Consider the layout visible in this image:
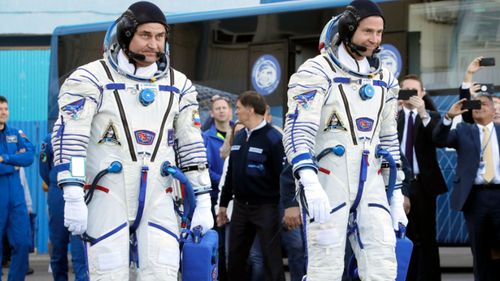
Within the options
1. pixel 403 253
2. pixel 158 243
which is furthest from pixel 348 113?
pixel 158 243

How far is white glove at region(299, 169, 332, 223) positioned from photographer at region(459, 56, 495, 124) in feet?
14.0

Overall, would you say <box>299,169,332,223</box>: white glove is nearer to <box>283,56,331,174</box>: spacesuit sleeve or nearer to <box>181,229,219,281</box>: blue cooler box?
<box>283,56,331,174</box>: spacesuit sleeve

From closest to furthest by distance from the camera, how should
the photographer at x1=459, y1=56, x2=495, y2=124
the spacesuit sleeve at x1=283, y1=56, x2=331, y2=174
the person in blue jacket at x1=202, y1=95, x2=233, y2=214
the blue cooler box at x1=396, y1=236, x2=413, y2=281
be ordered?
the spacesuit sleeve at x1=283, y1=56, x2=331, y2=174 < the blue cooler box at x1=396, y1=236, x2=413, y2=281 < the photographer at x1=459, y1=56, x2=495, y2=124 < the person in blue jacket at x1=202, y1=95, x2=233, y2=214

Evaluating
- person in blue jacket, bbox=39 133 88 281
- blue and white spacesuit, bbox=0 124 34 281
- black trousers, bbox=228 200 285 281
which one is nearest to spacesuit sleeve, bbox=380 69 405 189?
black trousers, bbox=228 200 285 281

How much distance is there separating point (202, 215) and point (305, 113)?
901 millimetres

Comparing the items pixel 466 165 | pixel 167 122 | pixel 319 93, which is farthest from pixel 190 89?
pixel 466 165

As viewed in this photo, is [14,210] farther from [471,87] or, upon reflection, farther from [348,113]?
[348,113]

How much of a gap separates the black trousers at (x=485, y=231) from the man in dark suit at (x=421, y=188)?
0.52 m

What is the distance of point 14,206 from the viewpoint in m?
11.5

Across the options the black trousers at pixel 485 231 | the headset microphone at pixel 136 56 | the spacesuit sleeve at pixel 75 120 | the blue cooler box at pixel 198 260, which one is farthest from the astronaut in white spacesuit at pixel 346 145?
the black trousers at pixel 485 231

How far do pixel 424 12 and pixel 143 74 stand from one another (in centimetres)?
732

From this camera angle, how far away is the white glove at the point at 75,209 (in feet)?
21.3

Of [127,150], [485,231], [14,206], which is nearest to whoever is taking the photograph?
[127,150]

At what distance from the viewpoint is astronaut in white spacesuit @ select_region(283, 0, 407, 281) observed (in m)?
7.12
